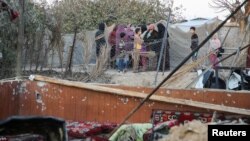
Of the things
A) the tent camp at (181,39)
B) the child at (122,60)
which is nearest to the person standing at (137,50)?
the child at (122,60)

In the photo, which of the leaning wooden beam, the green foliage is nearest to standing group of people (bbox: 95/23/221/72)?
the green foliage

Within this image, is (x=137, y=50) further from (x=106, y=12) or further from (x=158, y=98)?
(x=106, y=12)

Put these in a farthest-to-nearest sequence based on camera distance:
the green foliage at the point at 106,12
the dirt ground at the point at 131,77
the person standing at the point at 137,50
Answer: the green foliage at the point at 106,12
the person standing at the point at 137,50
the dirt ground at the point at 131,77

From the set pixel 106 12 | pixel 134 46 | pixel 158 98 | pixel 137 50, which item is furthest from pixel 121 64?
pixel 106 12

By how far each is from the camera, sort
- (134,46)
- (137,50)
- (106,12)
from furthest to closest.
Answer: (106,12) → (134,46) → (137,50)

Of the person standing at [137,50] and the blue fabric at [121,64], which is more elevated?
the person standing at [137,50]

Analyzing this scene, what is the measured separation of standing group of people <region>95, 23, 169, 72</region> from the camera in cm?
1800

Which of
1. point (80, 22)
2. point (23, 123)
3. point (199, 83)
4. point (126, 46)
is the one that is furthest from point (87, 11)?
point (23, 123)

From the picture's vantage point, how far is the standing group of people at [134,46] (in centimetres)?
1800

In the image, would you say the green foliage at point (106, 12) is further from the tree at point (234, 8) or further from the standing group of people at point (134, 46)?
the tree at point (234, 8)

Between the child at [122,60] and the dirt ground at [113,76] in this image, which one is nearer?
the dirt ground at [113,76]

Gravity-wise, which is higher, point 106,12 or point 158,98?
point 106,12

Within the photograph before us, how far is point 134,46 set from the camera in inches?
738

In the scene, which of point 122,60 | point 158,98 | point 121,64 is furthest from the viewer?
point 122,60
